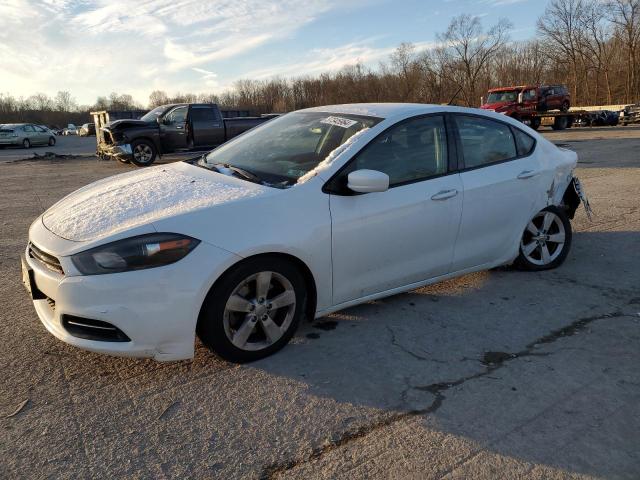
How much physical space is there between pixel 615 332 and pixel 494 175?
1453 millimetres

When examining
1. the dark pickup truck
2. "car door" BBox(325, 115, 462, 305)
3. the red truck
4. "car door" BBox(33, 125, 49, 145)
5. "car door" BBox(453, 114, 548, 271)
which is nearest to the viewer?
"car door" BBox(325, 115, 462, 305)

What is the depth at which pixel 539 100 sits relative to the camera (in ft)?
90.3

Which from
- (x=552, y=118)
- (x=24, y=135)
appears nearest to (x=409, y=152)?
(x=552, y=118)

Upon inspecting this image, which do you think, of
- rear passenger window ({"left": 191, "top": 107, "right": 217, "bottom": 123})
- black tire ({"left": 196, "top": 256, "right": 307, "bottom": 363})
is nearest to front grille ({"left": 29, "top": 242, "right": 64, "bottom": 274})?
black tire ({"left": 196, "top": 256, "right": 307, "bottom": 363})

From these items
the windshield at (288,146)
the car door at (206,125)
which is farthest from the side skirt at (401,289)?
the car door at (206,125)

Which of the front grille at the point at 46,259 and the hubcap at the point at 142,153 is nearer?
the front grille at the point at 46,259

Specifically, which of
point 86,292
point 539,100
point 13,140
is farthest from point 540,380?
point 13,140

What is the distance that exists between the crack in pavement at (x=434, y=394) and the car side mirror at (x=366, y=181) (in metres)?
1.01

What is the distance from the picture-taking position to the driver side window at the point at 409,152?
11.4 ft

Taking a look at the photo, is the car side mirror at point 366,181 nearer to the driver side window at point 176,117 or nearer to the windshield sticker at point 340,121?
the windshield sticker at point 340,121

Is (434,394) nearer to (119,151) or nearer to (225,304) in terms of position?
(225,304)

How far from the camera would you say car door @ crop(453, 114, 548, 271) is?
3.91 meters

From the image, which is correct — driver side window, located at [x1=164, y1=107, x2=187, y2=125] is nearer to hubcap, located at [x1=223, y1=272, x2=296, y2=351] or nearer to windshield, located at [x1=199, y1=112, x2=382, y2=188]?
windshield, located at [x1=199, y1=112, x2=382, y2=188]

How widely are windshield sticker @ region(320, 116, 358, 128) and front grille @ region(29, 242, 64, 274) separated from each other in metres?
2.14
